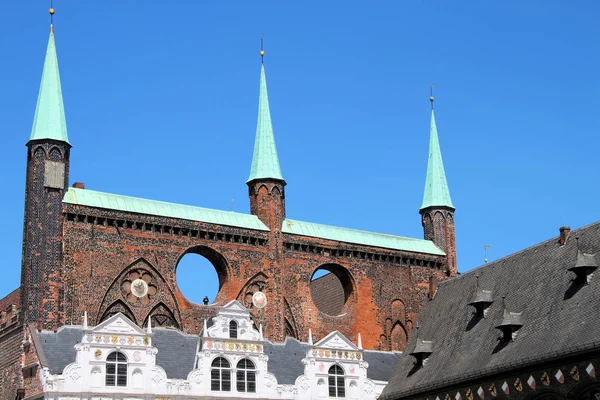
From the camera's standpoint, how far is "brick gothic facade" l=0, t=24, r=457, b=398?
52812 mm

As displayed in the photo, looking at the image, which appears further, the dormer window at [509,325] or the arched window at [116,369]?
the arched window at [116,369]

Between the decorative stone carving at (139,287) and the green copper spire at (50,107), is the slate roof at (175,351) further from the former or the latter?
the green copper spire at (50,107)

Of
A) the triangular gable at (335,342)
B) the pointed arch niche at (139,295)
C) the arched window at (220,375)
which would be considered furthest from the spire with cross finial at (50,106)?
the triangular gable at (335,342)

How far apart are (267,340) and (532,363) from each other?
18.4m

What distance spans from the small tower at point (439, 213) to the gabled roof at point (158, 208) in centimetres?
1296

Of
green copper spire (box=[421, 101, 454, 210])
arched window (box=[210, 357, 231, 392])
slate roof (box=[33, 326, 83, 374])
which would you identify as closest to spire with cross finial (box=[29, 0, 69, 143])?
slate roof (box=[33, 326, 83, 374])

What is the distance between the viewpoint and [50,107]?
5531cm

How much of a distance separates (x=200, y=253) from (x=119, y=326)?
10215mm

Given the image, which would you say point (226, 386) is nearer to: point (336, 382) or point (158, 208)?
point (336, 382)

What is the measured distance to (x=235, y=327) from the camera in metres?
52.8

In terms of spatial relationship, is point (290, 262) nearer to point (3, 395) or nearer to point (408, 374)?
point (408, 374)

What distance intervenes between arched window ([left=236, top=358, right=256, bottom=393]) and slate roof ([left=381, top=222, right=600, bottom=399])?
288 inches

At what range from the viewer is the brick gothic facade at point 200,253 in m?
52.8

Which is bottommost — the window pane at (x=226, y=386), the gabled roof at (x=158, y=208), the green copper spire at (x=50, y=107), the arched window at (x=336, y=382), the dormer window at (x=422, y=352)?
the window pane at (x=226, y=386)
